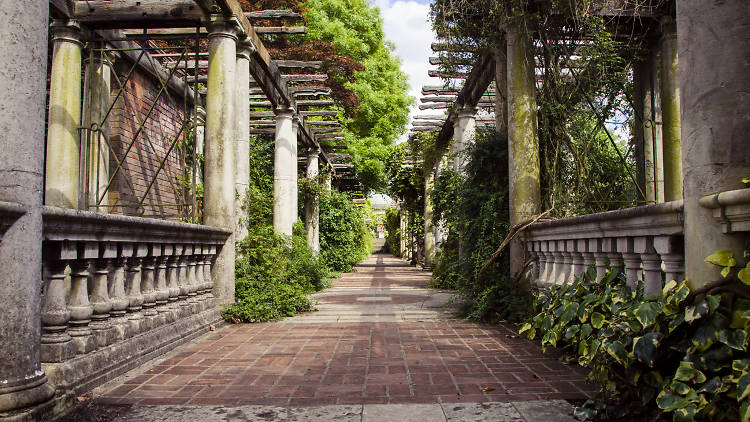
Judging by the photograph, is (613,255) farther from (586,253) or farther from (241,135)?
(241,135)

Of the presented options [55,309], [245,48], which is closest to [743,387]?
[55,309]

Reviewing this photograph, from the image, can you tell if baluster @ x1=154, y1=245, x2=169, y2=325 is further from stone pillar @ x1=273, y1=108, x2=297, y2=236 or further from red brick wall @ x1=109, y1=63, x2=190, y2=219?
stone pillar @ x1=273, y1=108, x2=297, y2=236

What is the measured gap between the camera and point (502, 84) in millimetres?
7035

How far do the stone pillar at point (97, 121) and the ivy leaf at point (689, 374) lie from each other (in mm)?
7248

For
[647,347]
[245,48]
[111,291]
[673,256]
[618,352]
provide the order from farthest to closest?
[245,48]
[111,291]
[673,256]
[618,352]
[647,347]

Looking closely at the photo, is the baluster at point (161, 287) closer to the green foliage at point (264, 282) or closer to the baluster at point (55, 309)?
the baluster at point (55, 309)

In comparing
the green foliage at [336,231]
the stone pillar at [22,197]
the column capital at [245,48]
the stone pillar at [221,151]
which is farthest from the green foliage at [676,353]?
the green foliage at [336,231]

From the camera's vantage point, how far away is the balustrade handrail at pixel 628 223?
260 cm

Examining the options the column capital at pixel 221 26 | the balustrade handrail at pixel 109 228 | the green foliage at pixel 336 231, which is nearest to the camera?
the balustrade handrail at pixel 109 228

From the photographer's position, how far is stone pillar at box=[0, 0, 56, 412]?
2.37m

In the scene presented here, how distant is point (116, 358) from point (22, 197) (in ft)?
4.85

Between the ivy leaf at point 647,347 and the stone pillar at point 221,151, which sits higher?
the stone pillar at point 221,151

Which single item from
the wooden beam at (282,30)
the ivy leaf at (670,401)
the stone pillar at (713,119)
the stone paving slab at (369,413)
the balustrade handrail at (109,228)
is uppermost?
the wooden beam at (282,30)

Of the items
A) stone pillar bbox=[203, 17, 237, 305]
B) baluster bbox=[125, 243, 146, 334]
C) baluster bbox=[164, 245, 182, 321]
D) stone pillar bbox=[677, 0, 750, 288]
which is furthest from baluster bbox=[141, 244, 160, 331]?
stone pillar bbox=[677, 0, 750, 288]
